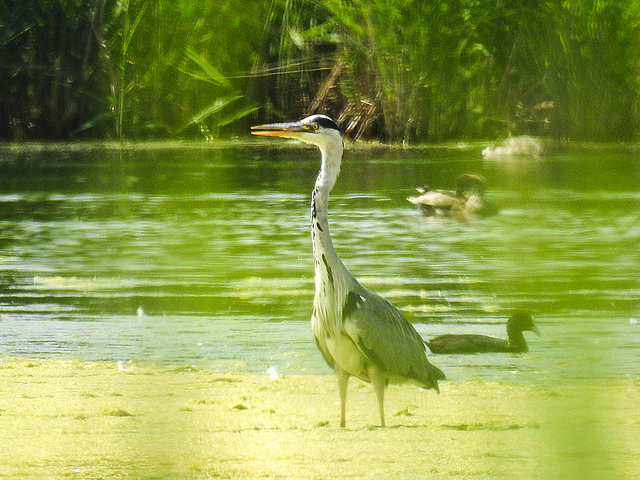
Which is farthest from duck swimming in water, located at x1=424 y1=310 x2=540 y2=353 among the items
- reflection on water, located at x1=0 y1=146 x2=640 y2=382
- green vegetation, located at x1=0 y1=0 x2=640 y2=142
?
green vegetation, located at x1=0 y1=0 x2=640 y2=142

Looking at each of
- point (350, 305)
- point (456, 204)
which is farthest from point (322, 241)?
point (456, 204)

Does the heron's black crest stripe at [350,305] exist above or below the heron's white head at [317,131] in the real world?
below

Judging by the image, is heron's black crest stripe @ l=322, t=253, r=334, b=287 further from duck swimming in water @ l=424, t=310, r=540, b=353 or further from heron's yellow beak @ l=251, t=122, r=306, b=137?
duck swimming in water @ l=424, t=310, r=540, b=353

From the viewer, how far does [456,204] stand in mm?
7258

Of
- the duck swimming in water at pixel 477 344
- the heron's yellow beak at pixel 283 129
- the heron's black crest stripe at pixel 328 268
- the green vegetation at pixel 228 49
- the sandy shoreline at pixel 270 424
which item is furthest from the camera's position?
the duck swimming in water at pixel 477 344

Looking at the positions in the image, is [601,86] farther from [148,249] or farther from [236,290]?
[148,249]

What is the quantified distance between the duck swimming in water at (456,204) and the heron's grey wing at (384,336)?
182 inches

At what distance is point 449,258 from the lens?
5.90m

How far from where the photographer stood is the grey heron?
2.38 meters

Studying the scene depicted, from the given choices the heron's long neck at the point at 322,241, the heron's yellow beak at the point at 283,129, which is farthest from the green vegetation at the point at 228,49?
the heron's long neck at the point at 322,241

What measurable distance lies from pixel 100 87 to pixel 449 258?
15.2 feet

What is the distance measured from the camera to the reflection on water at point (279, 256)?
328 centimetres

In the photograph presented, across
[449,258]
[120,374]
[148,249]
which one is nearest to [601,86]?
[120,374]

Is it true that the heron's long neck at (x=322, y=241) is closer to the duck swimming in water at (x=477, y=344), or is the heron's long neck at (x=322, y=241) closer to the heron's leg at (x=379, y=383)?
the heron's leg at (x=379, y=383)
